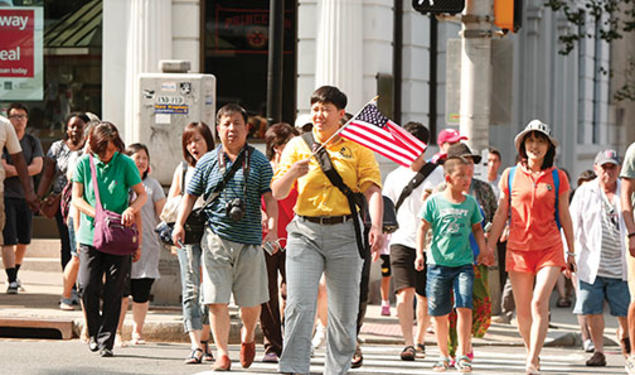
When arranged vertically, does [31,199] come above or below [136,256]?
above

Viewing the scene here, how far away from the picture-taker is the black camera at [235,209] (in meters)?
10.1

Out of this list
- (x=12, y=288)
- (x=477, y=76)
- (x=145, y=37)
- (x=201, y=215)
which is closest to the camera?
(x=201, y=215)

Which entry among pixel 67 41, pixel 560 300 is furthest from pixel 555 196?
pixel 67 41

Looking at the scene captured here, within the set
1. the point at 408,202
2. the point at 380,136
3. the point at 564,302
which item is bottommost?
the point at 564,302

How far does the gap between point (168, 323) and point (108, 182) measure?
6.14 ft

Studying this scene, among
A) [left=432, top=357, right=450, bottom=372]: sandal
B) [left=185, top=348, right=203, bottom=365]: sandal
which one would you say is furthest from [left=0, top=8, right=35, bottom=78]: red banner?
[left=432, top=357, right=450, bottom=372]: sandal

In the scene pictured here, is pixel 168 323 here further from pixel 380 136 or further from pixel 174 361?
pixel 380 136

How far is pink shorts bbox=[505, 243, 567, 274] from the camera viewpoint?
1055cm

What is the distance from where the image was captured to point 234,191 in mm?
10250

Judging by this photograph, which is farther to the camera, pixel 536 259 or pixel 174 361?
pixel 174 361

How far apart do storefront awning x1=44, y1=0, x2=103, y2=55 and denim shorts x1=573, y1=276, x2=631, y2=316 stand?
28.7 ft

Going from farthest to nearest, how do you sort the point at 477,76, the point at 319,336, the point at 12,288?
1. the point at 12,288
2. the point at 477,76
3. the point at 319,336

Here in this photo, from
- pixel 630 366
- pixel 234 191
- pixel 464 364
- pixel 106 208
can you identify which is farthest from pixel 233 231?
pixel 630 366

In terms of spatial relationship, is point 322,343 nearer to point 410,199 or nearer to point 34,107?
point 410,199
